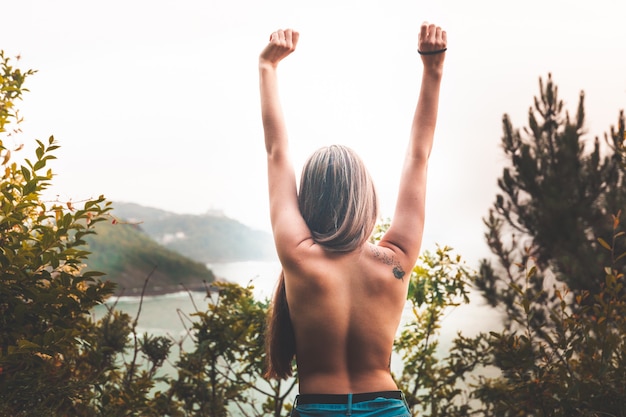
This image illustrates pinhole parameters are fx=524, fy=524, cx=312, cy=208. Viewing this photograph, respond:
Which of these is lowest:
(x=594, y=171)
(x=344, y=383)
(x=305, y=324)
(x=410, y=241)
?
(x=344, y=383)

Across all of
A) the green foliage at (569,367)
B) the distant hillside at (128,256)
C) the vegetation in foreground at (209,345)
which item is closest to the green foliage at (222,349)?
the vegetation in foreground at (209,345)

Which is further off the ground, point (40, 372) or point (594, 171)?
point (594, 171)

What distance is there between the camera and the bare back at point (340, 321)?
3.16 feet

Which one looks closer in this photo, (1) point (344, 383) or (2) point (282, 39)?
(1) point (344, 383)

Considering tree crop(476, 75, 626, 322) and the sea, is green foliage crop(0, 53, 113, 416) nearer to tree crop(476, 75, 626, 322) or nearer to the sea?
Answer: the sea

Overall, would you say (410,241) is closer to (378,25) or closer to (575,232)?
(378,25)

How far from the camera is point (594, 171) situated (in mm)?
5879

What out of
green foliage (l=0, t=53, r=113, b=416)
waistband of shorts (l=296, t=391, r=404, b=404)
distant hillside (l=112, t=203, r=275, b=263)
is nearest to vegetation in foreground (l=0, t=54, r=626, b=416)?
green foliage (l=0, t=53, r=113, b=416)

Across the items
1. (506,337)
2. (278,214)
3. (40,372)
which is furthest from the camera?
(506,337)

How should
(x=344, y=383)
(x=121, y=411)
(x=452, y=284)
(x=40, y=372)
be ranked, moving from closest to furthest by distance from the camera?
(x=344, y=383) → (x=40, y=372) → (x=121, y=411) → (x=452, y=284)

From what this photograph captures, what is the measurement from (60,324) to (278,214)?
0.68 meters

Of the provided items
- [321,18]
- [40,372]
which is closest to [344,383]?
[40,372]

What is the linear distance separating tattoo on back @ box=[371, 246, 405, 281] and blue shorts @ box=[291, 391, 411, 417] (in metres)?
0.22

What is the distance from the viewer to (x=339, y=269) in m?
1.00
